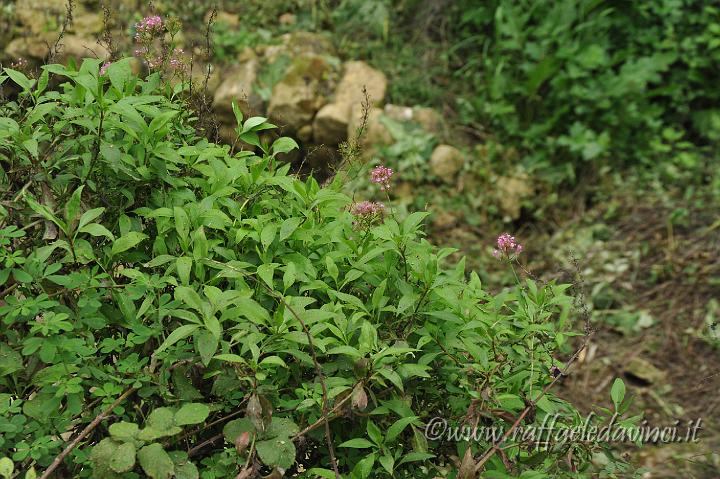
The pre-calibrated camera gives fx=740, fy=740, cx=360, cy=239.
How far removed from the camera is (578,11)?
230 inches

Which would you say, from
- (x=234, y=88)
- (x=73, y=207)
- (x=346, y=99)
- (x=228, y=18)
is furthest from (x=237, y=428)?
(x=228, y=18)

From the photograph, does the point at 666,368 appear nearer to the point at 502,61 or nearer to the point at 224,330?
the point at 502,61

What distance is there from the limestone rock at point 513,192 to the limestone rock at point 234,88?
1.99 metres

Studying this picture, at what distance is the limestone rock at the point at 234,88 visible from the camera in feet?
19.1

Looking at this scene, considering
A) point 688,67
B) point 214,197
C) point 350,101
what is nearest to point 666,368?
point 688,67

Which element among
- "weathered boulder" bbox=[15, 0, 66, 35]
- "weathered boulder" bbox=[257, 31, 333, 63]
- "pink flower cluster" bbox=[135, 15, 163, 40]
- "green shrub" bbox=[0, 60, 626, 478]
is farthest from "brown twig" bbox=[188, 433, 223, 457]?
"weathered boulder" bbox=[15, 0, 66, 35]

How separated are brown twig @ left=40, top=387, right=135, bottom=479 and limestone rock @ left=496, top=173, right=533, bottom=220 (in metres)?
4.37

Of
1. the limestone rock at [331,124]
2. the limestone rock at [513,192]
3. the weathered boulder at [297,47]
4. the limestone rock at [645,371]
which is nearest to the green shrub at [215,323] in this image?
the limestone rock at [645,371]

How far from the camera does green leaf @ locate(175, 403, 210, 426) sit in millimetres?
1505

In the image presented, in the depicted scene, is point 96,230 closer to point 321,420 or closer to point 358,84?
point 321,420

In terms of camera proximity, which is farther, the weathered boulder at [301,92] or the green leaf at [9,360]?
the weathered boulder at [301,92]

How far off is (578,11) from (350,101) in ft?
6.34

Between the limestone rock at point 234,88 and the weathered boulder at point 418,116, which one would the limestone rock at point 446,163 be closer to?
the weathered boulder at point 418,116

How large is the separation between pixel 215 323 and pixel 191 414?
195mm
